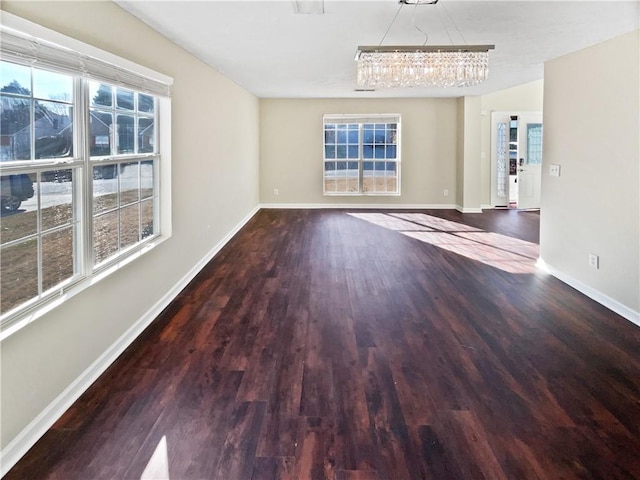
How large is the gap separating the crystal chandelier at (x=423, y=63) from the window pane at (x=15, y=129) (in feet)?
7.48

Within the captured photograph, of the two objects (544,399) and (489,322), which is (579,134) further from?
(544,399)

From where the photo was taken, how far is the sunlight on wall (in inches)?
219

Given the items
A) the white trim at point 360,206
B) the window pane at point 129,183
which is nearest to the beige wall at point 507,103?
the white trim at point 360,206

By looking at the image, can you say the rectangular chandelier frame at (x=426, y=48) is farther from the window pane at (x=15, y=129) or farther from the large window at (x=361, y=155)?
the large window at (x=361, y=155)

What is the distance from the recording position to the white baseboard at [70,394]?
1.97 meters

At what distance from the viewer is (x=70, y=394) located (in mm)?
2441

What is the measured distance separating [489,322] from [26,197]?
3.12 m

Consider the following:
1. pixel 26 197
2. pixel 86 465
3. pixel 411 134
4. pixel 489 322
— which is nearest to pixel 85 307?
pixel 26 197

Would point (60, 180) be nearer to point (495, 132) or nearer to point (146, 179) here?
point (146, 179)

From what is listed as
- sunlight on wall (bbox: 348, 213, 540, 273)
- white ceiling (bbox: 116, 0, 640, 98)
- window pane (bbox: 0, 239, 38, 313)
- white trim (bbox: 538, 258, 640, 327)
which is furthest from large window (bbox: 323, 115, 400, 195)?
window pane (bbox: 0, 239, 38, 313)

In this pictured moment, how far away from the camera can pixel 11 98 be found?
7.00 ft

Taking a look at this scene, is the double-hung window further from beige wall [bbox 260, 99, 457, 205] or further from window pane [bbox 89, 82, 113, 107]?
beige wall [bbox 260, 99, 457, 205]

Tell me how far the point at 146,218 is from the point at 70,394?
1.71 metres

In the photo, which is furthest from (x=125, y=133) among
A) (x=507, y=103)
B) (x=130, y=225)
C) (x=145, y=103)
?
(x=507, y=103)
